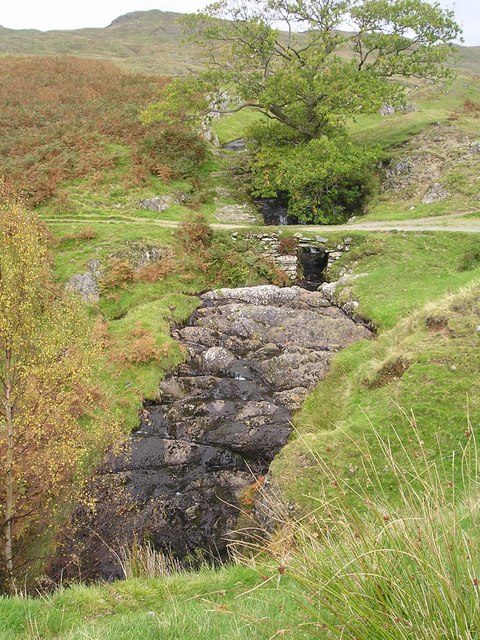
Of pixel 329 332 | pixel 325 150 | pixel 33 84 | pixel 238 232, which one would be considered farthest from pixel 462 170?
pixel 33 84

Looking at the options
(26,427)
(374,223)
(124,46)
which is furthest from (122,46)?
(26,427)

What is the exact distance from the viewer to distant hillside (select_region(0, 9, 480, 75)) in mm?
83925

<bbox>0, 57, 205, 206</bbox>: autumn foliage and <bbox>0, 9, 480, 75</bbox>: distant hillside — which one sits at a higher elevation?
<bbox>0, 9, 480, 75</bbox>: distant hillside

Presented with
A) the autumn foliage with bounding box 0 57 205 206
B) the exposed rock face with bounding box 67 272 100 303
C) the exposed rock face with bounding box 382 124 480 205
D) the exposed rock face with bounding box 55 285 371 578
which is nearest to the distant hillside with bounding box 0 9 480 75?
the autumn foliage with bounding box 0 57 205 206

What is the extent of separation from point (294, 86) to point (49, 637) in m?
38.4

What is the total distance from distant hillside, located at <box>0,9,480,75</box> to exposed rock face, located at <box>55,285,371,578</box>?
60433mm

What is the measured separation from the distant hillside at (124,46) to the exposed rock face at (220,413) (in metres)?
60.4

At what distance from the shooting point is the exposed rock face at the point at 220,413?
13078 mm

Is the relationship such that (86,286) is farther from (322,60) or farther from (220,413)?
(322,60)

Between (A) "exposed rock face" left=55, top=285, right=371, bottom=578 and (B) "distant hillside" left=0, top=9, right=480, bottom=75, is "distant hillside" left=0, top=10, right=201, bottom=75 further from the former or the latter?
(A) "exposed rock face" left=55, top=285, right=371, bottom=578

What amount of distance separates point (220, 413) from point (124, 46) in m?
128

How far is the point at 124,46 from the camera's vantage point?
117 meters

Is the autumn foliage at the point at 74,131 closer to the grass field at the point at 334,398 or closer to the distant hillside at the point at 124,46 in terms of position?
the grass field at the point at 334,398

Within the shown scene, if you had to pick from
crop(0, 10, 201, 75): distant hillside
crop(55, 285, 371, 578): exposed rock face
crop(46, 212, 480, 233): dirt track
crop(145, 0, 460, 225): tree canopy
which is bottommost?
crop(55, 285, 371, 578): exposed rock face
